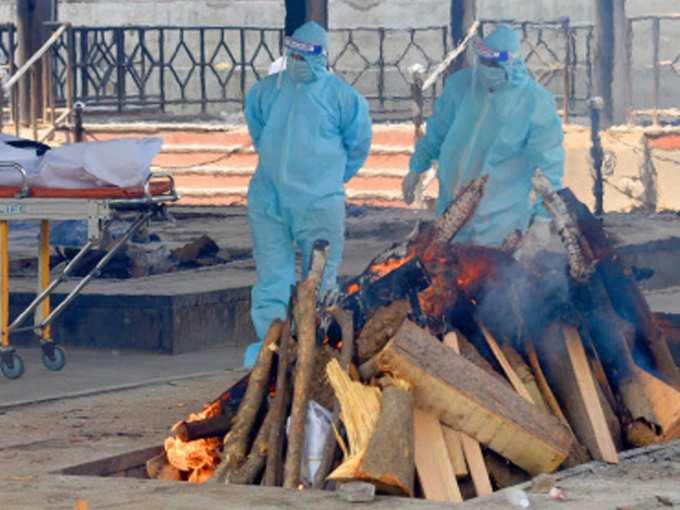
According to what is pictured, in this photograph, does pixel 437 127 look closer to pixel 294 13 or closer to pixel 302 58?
pixel 302 58

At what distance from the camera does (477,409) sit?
5.13 m

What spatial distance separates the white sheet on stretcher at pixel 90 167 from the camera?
280 inches

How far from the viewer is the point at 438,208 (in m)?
8.23

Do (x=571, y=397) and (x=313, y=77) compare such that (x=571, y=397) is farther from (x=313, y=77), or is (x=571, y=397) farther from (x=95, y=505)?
(x=313, y=77)

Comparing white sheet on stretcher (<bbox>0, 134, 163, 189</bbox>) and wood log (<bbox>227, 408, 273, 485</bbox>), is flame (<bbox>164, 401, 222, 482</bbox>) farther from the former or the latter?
white sheet on stretcher (<bbox>0, 134, 163, 189</bbox>)

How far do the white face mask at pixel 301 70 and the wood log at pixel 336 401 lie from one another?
2441 millimetres

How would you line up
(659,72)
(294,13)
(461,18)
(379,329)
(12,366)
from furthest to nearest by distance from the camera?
(659,72), (461,18), (294,13), (12,366), (379,329)

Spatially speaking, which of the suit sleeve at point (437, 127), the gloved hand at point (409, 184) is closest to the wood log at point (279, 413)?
the suit sleeve at point (437, 127)

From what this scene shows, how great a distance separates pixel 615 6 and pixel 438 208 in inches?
393

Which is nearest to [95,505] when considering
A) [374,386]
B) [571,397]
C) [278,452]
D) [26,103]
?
[278,452]

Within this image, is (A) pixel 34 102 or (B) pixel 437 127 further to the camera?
(A) pixel 34 102

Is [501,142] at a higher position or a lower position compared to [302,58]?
lower

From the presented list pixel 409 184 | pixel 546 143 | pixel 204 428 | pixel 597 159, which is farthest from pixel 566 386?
pixel 597 159

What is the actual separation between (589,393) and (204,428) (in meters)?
1.51
